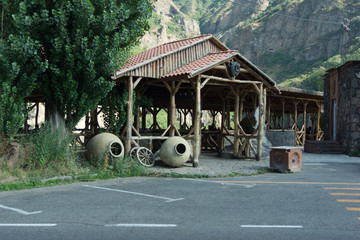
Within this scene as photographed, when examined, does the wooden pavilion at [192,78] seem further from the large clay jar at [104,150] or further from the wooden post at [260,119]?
the large clay jar at [104,150]

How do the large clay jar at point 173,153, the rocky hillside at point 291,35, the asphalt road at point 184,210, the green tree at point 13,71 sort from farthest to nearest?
the rocky hillside at point 291,35
the large clay jar at point 173,153
the green tree at point 13,71
the asphalt road at point 184,210

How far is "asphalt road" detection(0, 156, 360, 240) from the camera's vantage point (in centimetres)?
470

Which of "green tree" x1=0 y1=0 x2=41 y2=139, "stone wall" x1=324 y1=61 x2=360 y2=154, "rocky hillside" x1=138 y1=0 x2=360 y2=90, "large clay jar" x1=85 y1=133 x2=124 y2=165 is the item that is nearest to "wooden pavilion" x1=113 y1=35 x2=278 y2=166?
"large clay jar" x1=85 y1=133 x2=124 y2=165

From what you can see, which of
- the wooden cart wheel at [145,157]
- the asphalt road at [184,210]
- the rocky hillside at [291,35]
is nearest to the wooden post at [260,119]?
the wooden cart wheel at [145,157]

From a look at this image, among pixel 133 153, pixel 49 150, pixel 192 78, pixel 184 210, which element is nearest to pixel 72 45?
pixel 49 150

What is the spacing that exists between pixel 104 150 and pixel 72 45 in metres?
3.40

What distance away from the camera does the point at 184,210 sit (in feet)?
19.8

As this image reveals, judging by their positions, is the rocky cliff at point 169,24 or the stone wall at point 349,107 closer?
the stone wall at point 349,107

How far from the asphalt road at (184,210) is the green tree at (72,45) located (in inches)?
130

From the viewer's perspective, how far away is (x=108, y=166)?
35.6 ft

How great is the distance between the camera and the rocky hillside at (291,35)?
63.2 meters

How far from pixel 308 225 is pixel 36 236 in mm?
3865

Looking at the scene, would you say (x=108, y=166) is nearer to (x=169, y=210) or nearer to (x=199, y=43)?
(x=169, y=210)

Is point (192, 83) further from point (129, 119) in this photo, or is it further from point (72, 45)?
point (72, 45)
